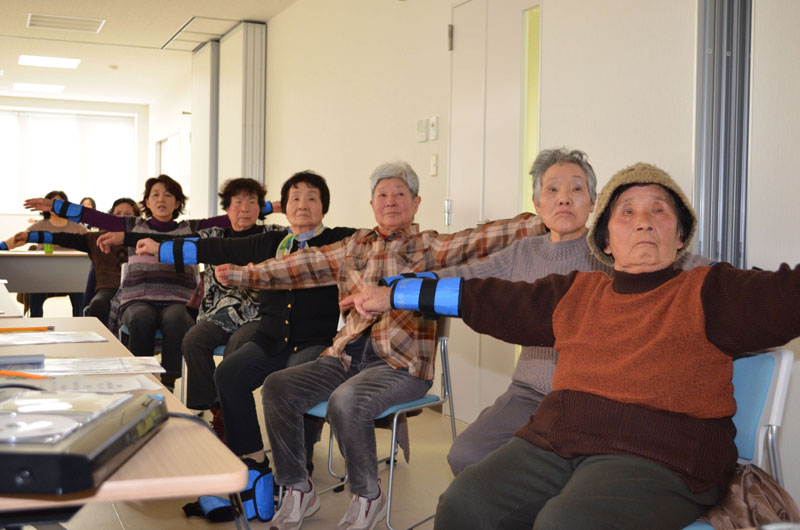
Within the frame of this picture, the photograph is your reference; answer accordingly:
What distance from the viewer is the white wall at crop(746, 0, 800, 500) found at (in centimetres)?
239

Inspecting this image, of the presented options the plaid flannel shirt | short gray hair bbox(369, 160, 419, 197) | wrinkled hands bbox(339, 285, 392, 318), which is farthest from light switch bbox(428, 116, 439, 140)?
wrinkled hands bbox(339, 285, 392, 318)

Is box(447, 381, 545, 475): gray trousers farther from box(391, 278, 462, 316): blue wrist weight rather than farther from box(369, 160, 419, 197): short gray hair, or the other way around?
box(369, 160, 419, 197): short gray hair

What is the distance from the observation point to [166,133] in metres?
11.9

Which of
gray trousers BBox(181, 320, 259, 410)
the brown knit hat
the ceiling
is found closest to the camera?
the brown knit hat

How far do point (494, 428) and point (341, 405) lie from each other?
54 cm

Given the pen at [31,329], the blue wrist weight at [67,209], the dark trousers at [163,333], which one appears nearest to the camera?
the pen at [31,329]

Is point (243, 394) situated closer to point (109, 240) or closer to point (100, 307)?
point (109, 240)

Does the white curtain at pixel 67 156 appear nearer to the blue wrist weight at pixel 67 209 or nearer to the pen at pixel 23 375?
the blue wrist weight at pixel 67 209

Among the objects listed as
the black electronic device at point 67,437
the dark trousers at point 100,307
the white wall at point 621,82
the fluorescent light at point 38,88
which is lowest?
the dark trousers at point 100,307

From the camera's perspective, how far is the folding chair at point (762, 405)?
5.32 ft

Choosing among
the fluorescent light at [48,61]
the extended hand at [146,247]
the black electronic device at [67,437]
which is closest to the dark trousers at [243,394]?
the extended hand at [146,247]

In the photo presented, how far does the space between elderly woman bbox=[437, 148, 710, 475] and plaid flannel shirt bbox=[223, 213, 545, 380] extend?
290 millimetres

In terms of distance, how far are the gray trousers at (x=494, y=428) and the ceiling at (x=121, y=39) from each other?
210 inches

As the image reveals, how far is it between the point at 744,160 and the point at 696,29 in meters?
0.52
